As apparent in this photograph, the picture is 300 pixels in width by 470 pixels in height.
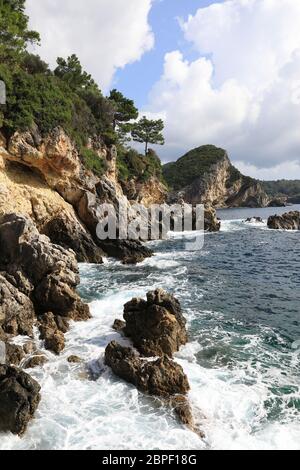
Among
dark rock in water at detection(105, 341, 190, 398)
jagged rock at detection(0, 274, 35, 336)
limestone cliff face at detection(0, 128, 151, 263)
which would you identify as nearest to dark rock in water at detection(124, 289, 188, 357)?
dark rock in water at detection(105, 341, 190, 398)

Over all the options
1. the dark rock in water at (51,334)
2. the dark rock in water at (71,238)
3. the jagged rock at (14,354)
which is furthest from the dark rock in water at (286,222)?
the jagged rock at (14,354)

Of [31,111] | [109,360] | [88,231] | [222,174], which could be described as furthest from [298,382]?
[222,174]

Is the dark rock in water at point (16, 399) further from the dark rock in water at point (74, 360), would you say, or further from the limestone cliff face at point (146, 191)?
the limestone cliff face at point (146, 191)

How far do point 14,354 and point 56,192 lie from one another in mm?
23823

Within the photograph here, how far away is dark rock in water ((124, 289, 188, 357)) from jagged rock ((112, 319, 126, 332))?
26.7 inches

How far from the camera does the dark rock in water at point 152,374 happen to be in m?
13.5

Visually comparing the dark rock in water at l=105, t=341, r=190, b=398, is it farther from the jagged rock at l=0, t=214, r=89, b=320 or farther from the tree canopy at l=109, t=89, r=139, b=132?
the tree canopy at l=109, t=89, r=139, b=132

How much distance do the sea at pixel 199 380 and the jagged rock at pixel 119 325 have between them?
306mm

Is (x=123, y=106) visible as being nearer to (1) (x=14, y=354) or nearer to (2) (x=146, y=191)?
(2) (x=146, y=191)

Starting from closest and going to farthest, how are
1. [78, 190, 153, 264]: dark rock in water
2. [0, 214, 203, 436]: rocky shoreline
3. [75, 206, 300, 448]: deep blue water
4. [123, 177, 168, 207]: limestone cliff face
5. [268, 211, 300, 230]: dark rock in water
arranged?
[0, 214, 203, 436]: rocky shoreline → [75, 206, 300, 448]: deep blue water → [78, 190, 153, 264]: dark rock in water → [123, 177, 168, 207]: limestone cliff face → [268, 211, 300, 230]: dark rock in water

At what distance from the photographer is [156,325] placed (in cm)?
1672

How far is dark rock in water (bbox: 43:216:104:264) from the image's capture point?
33719 mm

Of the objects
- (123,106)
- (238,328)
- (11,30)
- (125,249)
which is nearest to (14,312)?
(238,328)

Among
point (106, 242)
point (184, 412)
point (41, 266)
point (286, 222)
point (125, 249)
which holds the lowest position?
point (184, 412)
